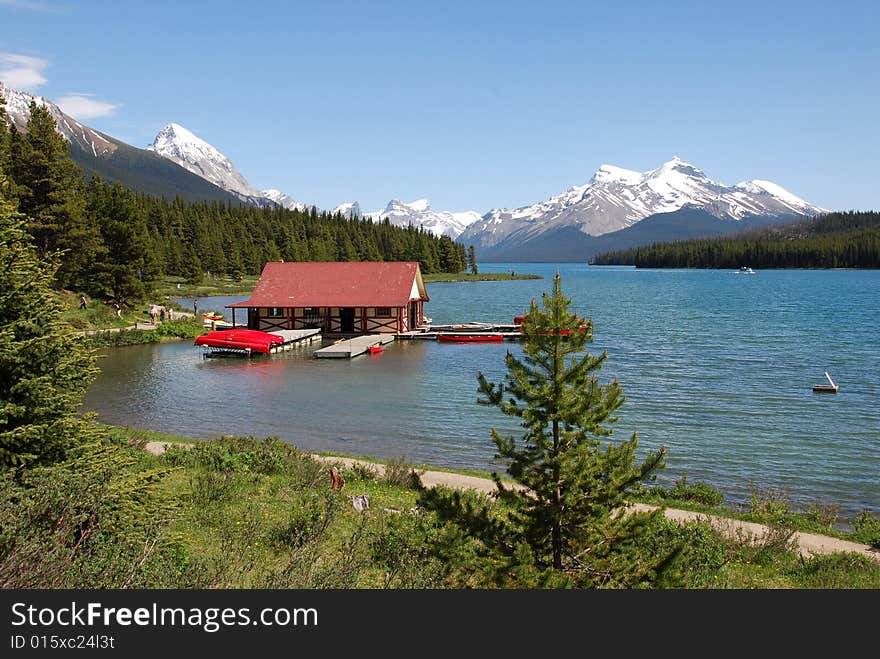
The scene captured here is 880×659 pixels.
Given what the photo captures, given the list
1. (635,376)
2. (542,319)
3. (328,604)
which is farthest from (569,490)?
(635,376)

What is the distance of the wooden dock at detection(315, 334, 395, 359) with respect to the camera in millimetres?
46844

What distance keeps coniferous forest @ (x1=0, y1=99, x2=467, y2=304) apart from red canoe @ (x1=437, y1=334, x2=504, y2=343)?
91.2 feet

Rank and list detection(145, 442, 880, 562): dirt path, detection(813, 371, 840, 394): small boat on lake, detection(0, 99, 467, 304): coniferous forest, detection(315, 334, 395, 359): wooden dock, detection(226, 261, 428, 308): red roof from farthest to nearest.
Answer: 1. detection(226, 261, 428, 308): red roof
2. detection(0, 99, 467, 304): coniferous forest
3. detection(315, 334, 395, 359): wooden dock
4. detection(813, 371, 840, 394): small boat on lake
5. detection(145, 442, 880, 562): dirt path

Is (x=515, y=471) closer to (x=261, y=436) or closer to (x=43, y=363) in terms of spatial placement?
(x=43, y=363)

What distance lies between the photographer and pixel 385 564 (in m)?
11.2

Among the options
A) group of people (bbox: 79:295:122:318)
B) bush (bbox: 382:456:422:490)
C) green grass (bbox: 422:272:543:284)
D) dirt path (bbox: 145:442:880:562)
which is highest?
green grass (bbox: 422:272:543:284)

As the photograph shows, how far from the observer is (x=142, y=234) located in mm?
70312

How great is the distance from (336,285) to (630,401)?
112ft

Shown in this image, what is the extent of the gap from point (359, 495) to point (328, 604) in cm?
1072

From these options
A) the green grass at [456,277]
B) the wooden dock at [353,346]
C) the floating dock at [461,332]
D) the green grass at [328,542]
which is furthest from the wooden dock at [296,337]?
the green grass at [456,277]

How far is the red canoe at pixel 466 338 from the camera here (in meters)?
55.3

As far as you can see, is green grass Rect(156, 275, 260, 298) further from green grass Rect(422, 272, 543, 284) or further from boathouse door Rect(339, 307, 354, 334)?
green grass Rect(422, 272, 543, 284)

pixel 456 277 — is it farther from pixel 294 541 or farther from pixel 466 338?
pixel 294 541

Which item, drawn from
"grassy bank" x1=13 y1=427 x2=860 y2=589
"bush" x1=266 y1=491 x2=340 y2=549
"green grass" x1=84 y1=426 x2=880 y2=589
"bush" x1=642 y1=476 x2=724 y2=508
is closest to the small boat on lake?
"bush" x1=642 y1=476 x2=724 y2=508
